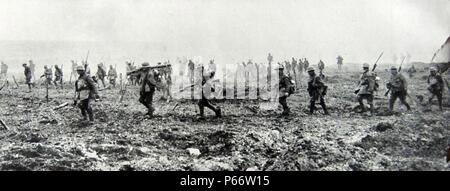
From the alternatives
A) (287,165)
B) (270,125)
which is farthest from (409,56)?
(287,165)

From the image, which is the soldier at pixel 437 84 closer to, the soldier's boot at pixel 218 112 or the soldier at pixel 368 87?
the soldier at pixel 368 87

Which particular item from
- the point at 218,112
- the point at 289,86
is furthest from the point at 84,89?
the point at 289,86

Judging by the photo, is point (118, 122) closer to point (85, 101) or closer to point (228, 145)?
point (85, 101)

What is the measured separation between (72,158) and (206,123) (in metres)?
3.94

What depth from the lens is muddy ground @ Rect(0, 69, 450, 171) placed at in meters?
6.70

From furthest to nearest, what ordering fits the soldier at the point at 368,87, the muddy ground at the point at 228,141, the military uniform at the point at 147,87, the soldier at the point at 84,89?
1. the soldier at the point at 368,87
2. the military uniform at the point at 147,87
3. the soldier at the point at 84,89
4. the muddy ground at the point at 228,141

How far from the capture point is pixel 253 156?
733cm

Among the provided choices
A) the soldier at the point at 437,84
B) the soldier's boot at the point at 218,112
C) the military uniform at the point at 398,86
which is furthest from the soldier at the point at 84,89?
the soldier at the point at 437,84

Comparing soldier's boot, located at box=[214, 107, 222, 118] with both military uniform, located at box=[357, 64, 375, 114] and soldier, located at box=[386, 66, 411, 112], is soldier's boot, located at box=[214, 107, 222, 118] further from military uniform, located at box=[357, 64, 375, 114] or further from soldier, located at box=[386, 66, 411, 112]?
soldier, located at box=[386, 66, 411, 112]

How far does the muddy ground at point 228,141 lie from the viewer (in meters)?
6.70

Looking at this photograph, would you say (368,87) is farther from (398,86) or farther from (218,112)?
(218,112)

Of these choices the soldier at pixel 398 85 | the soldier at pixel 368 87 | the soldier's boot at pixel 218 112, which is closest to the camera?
the soldier's boot at pixel 218 112
